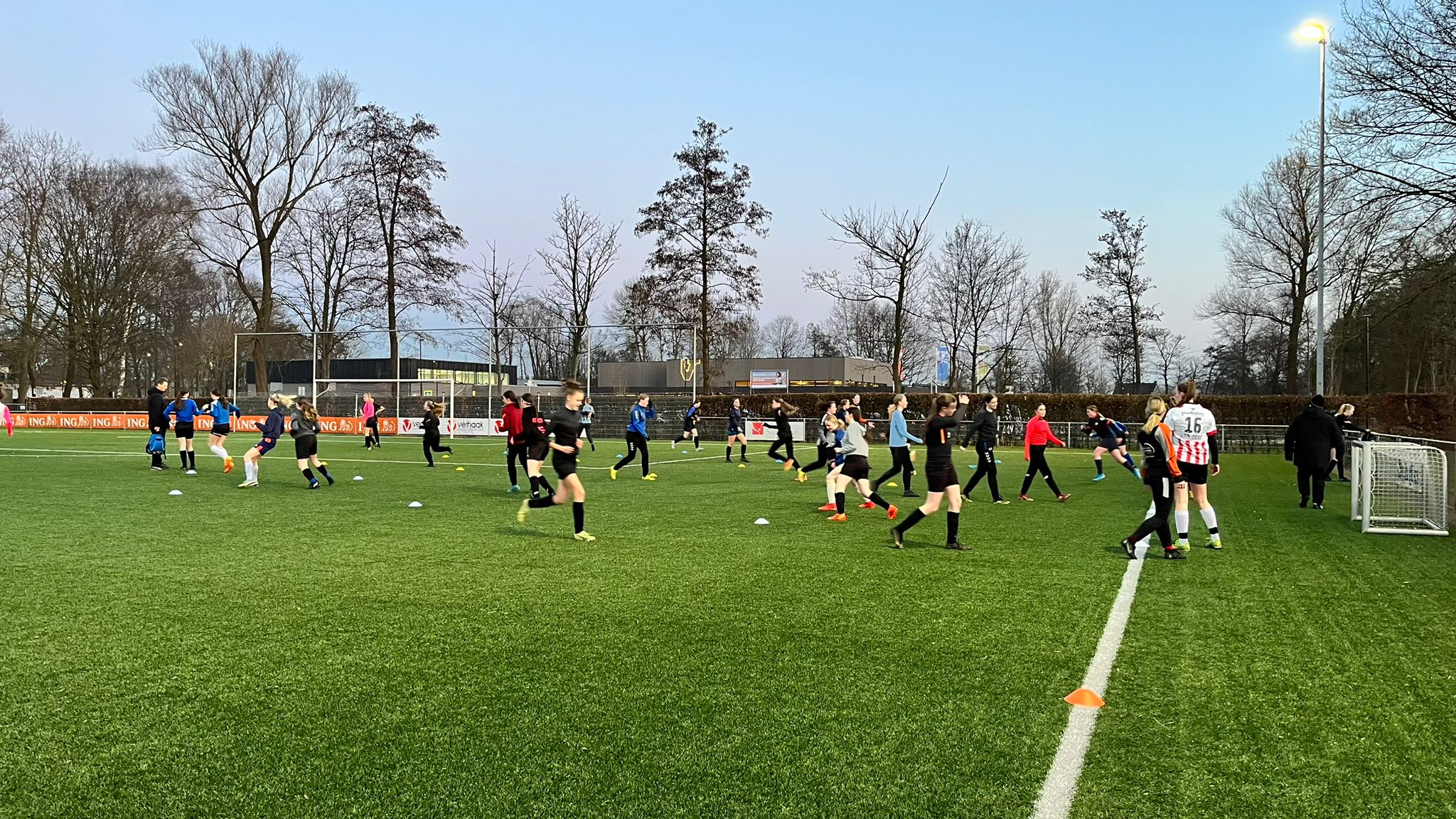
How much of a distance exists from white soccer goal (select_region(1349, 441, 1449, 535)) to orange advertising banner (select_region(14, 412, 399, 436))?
35.5 m

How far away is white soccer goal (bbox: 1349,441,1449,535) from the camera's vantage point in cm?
1157

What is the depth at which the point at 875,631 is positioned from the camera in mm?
6129

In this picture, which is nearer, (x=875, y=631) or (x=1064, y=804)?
(x=1064, y=804)

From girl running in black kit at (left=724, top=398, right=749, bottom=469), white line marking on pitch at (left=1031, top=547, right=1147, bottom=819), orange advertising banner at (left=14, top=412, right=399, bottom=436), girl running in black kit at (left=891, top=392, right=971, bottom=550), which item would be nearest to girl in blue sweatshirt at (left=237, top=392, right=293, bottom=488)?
girl running in black kit at (left=724, top=398, right=749, bottom=469)

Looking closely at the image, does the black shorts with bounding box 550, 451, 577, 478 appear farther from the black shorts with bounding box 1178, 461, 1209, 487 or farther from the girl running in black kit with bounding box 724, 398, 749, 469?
the girl running in black kit with bounding box 724, 398, 749, 469

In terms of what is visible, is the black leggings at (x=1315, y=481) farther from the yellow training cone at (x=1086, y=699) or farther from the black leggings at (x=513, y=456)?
the black leggings at (x=513, y=456)

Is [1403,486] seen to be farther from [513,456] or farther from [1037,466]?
[513,456]

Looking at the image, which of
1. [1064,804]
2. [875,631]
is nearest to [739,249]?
[875,631]

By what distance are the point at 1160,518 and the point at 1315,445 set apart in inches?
283

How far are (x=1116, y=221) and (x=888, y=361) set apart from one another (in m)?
26.7

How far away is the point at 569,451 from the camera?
10039mm

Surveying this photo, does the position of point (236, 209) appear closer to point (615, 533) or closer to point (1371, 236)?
point (615, 533)

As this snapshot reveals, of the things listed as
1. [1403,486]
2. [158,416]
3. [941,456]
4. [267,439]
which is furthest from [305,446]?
[1403,486]

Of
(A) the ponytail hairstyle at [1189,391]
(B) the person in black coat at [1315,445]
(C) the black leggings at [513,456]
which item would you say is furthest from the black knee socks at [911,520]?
(B) the person in black coat at [1315,445]
